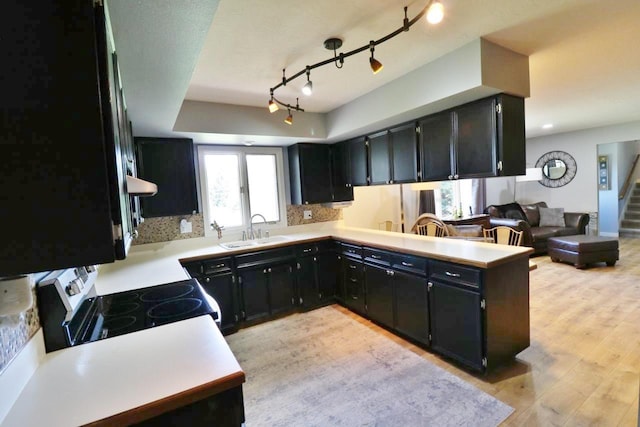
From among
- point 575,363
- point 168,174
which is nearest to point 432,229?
point 575,363

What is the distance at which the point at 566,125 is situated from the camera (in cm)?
582

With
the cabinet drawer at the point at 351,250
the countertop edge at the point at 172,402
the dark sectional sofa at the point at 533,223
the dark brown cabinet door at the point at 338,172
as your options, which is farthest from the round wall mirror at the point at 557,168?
the countertop edge at the point at 172,402

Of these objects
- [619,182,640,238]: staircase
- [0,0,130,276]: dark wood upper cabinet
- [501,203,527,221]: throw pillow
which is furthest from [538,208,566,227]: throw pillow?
[0,0,130,276]: dark wood upper cabinet

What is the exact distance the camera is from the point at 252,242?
3.63m

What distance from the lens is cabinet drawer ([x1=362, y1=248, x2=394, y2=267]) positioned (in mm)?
2922

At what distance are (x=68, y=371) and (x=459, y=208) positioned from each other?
24.6 feet

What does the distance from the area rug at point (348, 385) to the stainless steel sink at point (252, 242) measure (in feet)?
3.06

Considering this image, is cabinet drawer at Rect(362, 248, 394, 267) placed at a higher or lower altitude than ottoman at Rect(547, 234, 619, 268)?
higher

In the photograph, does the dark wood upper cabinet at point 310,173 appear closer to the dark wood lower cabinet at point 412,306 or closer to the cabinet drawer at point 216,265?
the cabinet drawer at point 216,265

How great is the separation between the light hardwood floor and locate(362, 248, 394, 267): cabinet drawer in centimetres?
70

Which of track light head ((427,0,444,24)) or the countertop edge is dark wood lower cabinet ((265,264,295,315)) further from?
track light head ((427,0,444,24))

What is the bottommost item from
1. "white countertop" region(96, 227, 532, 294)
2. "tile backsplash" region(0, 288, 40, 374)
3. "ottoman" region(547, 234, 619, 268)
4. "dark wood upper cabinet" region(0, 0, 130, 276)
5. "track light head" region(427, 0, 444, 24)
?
"ottoman" region(547, 234, 619, 268)

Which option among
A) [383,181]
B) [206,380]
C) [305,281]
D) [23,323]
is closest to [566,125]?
[383,181]

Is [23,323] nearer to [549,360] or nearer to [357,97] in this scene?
[357,97]
